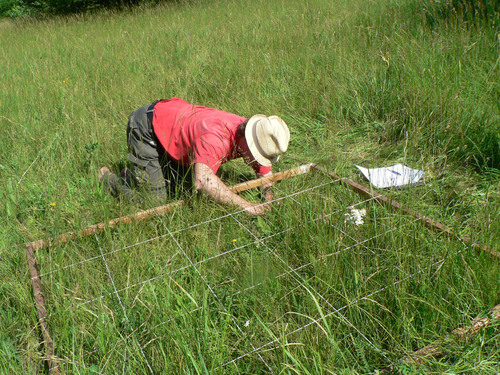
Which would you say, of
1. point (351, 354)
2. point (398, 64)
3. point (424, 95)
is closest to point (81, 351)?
point (351, 354)

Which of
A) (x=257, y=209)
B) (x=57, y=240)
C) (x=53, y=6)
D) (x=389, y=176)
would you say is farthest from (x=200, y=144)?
(x=53, y=6)

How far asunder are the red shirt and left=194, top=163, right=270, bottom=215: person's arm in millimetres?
57

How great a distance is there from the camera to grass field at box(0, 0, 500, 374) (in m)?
1.63

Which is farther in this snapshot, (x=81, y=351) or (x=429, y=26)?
(x=429, y=26)

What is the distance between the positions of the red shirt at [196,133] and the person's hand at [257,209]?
32 cm

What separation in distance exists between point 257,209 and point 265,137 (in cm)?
45

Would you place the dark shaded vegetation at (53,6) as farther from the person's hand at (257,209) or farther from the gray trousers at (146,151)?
the person's hand at (257,209)

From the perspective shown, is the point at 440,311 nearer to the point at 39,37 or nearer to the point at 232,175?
the point at 232,175

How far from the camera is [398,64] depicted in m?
3.82

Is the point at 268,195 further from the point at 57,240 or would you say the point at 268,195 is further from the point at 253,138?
the point at 57,240

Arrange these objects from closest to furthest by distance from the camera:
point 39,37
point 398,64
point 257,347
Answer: point 257,347 → point 398,64 → point 39,37

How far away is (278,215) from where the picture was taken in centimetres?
250

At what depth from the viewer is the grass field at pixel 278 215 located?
5.36ft

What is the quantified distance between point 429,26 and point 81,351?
450cm
